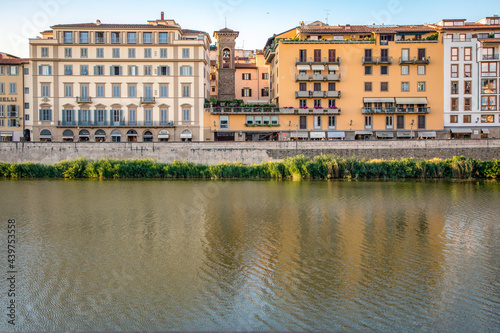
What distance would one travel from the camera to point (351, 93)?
186 feet

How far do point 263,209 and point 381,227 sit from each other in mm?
6498

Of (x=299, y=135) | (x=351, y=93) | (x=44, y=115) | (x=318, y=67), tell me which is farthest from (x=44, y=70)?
(x=351, y=93)

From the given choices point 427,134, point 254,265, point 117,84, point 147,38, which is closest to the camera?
point 254,265

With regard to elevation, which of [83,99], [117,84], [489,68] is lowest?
[83,99]

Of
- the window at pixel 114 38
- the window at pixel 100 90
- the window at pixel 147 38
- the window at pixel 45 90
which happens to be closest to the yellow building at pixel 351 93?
the window at pixel 147 38

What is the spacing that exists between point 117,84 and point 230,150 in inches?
735

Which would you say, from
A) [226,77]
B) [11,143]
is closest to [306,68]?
[226,77]

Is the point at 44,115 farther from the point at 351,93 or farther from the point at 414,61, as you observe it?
the point at 414,61

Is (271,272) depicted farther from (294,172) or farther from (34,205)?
(294,172)

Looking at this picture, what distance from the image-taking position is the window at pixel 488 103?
56.4m

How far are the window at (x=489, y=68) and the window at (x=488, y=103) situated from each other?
8.94 ft

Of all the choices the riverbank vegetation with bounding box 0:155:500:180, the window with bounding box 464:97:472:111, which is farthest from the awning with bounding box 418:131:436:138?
the riverbank vegetation with bounding box 0:155:500:180

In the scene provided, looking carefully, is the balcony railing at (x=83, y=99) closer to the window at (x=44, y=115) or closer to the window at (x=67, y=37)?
the window at (x=44, y=115)

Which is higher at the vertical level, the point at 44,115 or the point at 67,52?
the point at 67,52
